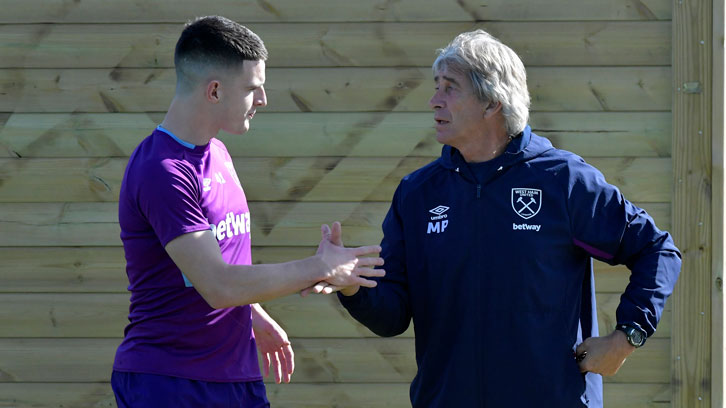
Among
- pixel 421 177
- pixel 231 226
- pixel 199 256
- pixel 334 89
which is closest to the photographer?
pixel 199 256

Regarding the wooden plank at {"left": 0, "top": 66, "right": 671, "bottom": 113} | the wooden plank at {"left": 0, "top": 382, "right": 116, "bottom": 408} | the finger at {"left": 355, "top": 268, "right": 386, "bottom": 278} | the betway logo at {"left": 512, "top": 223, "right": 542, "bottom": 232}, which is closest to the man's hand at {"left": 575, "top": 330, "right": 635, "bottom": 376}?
the betway logo at {"left": 512, "top": 223, "right": 542, "bottom": 232}

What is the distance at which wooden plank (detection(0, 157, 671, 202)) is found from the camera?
377 cm

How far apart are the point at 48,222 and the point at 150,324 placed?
1642 millimetres

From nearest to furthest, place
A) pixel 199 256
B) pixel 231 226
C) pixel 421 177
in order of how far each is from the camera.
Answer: pixel 199 256, pixel 231 226, pixel 421 177

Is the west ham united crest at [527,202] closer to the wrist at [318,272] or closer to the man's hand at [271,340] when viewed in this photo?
the wrist at [318,272]

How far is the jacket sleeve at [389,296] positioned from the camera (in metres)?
2.48

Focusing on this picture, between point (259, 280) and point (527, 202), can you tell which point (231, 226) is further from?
point (527, 202)

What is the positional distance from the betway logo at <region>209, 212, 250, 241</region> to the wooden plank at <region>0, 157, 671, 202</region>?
1189 mm

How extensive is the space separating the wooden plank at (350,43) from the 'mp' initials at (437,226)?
1.40 meters

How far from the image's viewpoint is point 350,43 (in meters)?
3.78

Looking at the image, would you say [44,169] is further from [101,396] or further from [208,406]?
[208,406]

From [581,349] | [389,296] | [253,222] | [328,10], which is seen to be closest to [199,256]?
[389,296]

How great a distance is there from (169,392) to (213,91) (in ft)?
2.81

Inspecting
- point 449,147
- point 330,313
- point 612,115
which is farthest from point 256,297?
point 612,115
